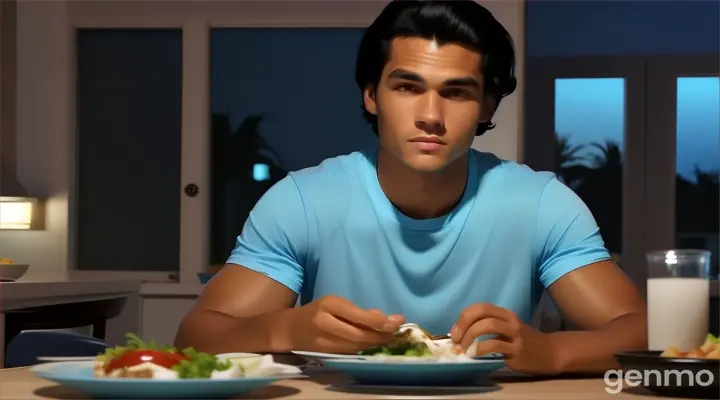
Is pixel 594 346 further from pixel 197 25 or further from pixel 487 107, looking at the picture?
pixel 197 25

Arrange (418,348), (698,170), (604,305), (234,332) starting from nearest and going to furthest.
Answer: (418,348), (234,332), (604,305), (698,170)

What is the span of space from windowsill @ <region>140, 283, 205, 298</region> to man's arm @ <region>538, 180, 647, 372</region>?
3255 mm

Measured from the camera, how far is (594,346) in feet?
4.40

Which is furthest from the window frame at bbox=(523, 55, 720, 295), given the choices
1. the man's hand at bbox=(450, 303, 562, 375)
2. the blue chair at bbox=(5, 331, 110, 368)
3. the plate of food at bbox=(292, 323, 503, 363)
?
the plate of food at bbox=(292, 323, 503, 363)

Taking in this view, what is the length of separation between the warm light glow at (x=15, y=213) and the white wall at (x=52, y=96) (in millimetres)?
194

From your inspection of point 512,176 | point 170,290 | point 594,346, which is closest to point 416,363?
point 594,346

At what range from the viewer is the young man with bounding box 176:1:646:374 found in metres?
1.61

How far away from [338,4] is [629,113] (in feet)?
5.21

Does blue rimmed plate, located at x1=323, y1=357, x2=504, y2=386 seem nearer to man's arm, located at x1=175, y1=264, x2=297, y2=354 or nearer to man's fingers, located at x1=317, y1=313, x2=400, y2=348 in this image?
man's fingers, located at x1=317, y1=313, x2=400, y2=348

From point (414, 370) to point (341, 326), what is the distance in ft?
0.52

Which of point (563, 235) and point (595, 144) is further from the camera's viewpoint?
point (595, 144)

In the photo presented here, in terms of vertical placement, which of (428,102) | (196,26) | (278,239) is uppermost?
(196,26)

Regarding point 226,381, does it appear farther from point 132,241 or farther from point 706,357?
point 132,241

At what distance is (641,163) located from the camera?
531 centimetres
